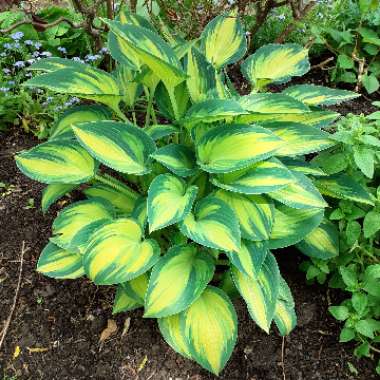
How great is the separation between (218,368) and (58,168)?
784mm

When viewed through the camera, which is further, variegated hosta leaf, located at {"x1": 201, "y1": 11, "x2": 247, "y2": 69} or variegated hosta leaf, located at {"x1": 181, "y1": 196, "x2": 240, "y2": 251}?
variegated hosta leaf, located at {"x1": 201, "y1": 11, "x2": 247, "y2": 69}

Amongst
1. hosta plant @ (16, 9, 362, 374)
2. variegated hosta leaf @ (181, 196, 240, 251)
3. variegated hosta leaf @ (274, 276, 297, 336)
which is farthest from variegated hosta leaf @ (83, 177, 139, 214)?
variegated hosta leaf @ (274, 276, 297, 336)

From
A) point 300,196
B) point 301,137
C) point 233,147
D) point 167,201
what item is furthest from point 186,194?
point 301,137

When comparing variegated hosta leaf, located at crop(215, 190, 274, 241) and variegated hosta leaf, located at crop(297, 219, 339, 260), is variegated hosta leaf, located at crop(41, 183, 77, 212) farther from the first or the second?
variegated hosta leaf, located at crop(297, 219, 339, 260)

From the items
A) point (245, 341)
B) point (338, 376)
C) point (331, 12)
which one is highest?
point (331, 12)

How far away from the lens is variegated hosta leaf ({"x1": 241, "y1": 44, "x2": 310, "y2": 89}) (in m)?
2.00

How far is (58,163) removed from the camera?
168cm

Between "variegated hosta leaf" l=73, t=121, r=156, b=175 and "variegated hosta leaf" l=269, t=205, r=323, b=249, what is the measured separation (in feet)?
1.51

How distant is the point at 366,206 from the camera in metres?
1.85

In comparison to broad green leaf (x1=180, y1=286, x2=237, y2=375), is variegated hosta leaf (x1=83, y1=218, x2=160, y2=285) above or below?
above

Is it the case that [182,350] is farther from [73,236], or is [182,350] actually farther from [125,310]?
[73,236]

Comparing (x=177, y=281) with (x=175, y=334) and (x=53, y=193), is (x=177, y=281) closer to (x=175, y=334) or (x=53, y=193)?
(x=175, y=334)

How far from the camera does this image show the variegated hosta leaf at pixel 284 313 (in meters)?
1.73

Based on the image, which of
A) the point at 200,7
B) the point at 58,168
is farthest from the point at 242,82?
the point at 58,168
